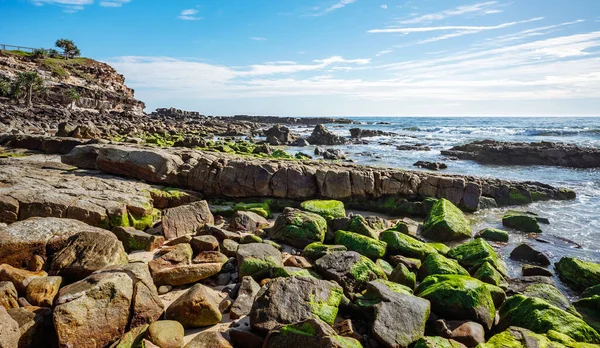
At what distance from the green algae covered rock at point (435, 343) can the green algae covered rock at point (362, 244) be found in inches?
140

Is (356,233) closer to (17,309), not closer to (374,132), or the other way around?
(17,309)

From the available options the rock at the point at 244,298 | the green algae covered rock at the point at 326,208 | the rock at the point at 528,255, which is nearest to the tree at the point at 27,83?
the green algae covered rock at the point at 326,208

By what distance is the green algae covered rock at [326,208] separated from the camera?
1117 cm

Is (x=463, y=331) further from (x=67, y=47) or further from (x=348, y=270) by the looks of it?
(x=67, y=47)

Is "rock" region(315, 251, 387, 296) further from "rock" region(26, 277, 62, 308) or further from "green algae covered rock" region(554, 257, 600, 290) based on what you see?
"green algae covered rock" region(554, 257, 600, 290)

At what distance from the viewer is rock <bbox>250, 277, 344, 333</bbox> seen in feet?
16.1

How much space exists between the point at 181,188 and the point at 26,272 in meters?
7.15

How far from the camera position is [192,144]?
23.6 meters

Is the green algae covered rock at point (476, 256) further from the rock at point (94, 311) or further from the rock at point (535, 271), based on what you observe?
the rock at point (94, 311)

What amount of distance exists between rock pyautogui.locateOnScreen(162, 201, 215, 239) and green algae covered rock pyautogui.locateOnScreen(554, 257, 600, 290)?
368 inches

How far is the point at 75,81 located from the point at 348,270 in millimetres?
85615

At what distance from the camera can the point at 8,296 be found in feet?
15.9

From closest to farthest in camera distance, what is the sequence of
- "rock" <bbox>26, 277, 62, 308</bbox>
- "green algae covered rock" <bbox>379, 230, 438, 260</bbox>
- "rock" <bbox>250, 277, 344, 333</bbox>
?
"rock" <bbox>250, 277, 344, 333</bbox>
"rock" <bbox>26, 277, 62, 308</bbox>
"green algae covered rock" <bbox>379, 230, 438, 260</bbox>

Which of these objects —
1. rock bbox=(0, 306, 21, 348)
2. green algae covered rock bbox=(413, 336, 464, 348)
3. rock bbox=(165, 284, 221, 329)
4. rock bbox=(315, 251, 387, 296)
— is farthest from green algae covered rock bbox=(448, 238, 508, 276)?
rock bbox=(0, 306, 21, 348)
